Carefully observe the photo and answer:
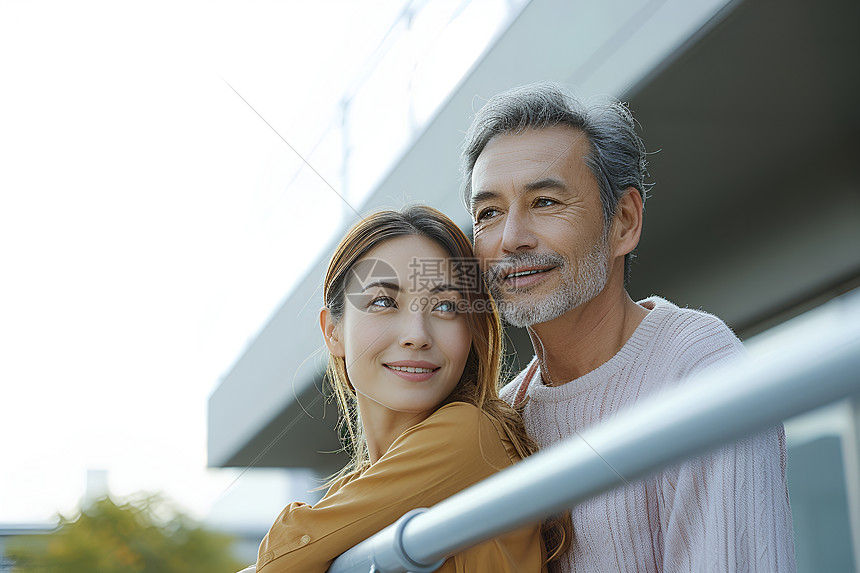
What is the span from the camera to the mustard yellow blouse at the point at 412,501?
1.28ft

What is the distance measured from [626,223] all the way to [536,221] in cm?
9

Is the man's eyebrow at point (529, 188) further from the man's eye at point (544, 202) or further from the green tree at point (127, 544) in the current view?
the green tree at point (127, 544)

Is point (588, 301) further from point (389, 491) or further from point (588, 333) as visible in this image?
point (389, 491)

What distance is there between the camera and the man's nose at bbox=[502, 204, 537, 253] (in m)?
0.40

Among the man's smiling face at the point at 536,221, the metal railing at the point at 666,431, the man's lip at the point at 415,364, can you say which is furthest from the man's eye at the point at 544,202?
the metal railing at the point at 666,431

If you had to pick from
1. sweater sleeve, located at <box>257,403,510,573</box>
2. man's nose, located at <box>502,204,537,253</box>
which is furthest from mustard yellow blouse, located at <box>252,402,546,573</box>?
man's nose, located at <box>502,204,537,253</box>

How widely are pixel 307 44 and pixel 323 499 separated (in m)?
0.27

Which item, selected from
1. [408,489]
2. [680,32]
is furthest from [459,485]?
[680,32]

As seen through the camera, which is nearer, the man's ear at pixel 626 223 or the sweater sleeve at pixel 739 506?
the sweater sleeve at pixel 739 506

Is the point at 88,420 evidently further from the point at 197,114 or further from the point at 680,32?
the point at 680,32

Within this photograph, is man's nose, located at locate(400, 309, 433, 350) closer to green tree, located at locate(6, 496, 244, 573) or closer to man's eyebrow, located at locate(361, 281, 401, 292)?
man's eyebrow, located at locate(361, 281, 401, 292)

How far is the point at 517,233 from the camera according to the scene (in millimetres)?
410

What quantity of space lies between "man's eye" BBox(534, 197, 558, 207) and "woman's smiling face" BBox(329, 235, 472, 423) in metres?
0.06

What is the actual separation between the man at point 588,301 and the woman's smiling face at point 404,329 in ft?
0.09
